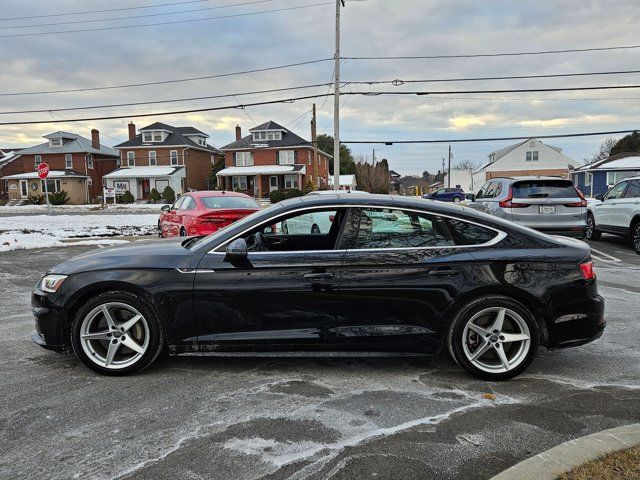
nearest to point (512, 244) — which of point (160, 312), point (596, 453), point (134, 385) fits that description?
point (596, 453)

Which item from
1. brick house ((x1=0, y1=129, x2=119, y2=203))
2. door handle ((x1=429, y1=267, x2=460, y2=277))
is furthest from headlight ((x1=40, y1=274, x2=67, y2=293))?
brick house ((x1=0, y1=129, x2=119, y2=203))

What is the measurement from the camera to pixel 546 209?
10570mm

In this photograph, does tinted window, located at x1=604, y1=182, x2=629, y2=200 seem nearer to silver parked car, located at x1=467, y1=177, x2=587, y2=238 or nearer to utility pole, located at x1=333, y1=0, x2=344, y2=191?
silver parked car, located at x1=467, y1=177, x2=587, y2=238

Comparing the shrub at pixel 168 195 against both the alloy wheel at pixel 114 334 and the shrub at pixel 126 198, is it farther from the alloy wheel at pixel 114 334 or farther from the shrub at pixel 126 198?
the alloy wheel at pixel 114 334

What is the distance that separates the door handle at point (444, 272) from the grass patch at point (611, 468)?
1660 mm

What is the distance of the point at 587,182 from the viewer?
47.5 meters

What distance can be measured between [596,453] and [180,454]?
2421mm

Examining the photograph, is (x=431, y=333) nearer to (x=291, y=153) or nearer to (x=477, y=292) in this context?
(x=477, y=292)

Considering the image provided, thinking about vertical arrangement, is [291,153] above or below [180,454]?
above

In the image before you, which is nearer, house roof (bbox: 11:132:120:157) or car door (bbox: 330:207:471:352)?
car door (bbox: 330:207:471:352)

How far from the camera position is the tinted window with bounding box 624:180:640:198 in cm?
1207

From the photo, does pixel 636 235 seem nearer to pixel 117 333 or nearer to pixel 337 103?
pixel 117 333

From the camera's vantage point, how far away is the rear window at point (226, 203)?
1145 cm

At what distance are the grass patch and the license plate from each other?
8390 millimetres
